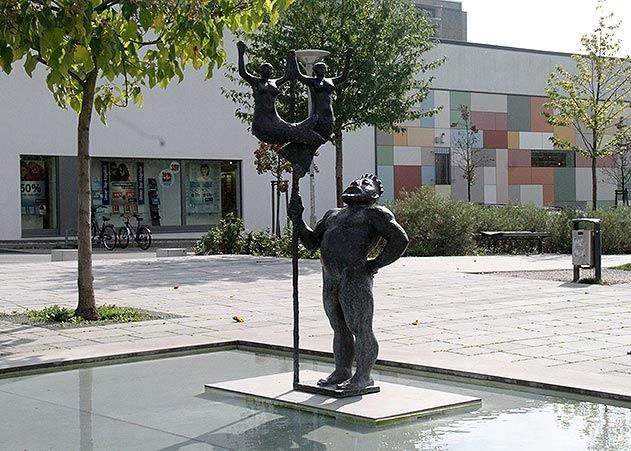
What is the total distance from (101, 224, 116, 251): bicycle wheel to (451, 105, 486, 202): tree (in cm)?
1802

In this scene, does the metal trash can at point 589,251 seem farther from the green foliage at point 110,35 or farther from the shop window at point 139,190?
the shop window at point 139,190

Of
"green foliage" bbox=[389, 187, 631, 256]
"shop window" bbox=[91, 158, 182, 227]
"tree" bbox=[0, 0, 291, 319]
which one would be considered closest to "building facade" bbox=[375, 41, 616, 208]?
"shop window" bbox=[91, 158, 182, 227]

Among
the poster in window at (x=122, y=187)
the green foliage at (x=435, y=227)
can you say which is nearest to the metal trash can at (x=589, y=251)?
the green foliage at (x=435, y=227)

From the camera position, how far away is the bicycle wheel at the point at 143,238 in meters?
33.2

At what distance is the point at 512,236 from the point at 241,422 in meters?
20.6

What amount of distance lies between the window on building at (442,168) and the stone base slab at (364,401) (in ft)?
127

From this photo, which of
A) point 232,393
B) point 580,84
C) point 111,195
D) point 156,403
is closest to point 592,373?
point 232,393

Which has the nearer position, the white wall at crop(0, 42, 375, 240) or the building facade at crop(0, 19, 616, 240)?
the white wall at crop(0, 42, 375, 240)

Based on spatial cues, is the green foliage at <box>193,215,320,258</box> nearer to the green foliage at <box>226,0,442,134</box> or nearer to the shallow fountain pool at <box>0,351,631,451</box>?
the green foliage at <box>226,0,442,134</box>

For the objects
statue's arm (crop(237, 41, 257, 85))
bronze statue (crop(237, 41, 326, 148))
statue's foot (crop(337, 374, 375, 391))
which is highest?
statue's arm (crop(237, 41, 257, 85))

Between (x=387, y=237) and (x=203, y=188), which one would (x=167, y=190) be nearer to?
(x=203, y=188)

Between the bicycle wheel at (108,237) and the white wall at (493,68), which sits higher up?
the white wall at (493,68)

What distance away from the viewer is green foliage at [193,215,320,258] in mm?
24461

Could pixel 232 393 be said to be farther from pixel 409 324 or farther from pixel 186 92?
pixel 186 92
